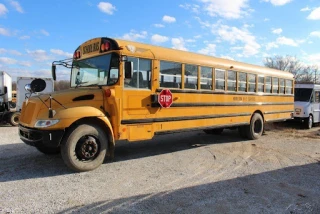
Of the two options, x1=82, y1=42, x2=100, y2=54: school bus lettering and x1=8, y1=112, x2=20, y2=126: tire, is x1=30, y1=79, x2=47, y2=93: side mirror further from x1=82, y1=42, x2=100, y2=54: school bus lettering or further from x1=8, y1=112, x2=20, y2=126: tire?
x1=8, y1=112, x2=20, y2=126: tire

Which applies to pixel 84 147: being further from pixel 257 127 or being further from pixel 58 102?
pixel 257 127

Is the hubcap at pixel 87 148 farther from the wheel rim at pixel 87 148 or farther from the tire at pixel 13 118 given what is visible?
the tire at pixel 13 118

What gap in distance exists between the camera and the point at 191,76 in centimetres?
741

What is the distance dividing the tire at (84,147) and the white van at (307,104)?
11.1m

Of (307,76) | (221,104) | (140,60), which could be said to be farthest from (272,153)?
(307,76)

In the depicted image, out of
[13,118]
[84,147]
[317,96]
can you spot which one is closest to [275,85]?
[317,96]

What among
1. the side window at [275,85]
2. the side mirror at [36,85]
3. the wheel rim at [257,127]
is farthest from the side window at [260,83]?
the side mirror at [36,85]

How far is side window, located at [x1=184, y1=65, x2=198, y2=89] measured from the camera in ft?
23.8

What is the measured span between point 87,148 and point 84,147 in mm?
76

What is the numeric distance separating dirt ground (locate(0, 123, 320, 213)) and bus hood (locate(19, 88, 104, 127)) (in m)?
1.05

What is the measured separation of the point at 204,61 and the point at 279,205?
454 centimetres

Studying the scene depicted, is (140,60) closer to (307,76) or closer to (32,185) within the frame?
(32,185)

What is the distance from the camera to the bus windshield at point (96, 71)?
589cm

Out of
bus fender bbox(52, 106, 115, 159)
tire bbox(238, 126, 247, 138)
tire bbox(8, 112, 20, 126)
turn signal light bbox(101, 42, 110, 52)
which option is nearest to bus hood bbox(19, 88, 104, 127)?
bus fender bbox(52, 106, 115, 159)
